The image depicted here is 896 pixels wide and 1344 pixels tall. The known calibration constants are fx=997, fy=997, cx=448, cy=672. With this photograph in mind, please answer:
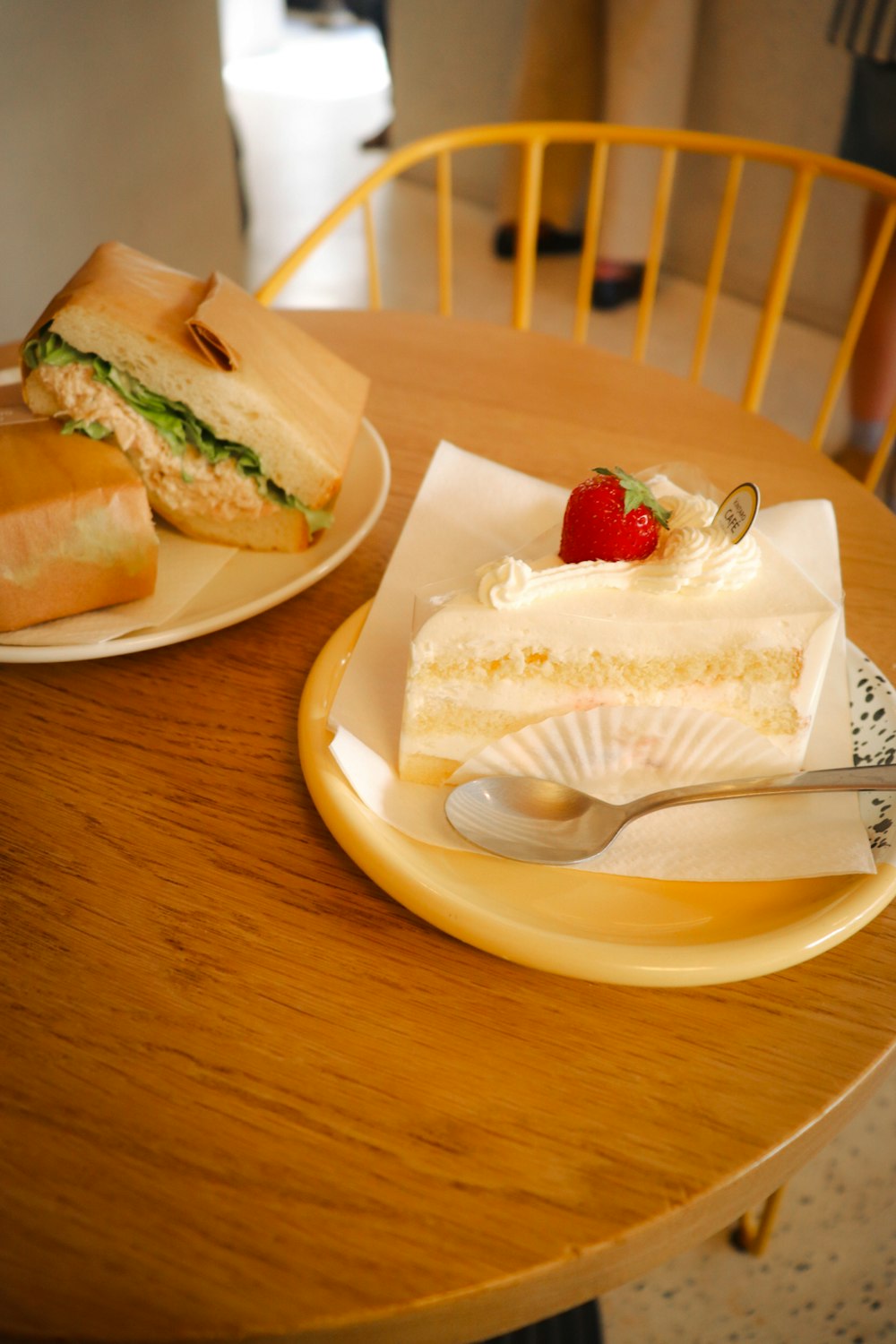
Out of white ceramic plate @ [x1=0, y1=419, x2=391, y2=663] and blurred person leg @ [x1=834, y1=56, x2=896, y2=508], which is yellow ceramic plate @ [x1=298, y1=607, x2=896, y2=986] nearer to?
white ceramic plate @ [x1=0, y1=419, x2=391, y2=663]

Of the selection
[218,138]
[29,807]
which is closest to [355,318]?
[29,807]

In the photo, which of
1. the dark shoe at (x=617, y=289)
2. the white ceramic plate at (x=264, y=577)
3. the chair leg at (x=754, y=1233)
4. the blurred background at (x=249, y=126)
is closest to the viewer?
the white ceramic plate at (x=264, y=577)

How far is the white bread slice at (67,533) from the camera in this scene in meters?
0.79

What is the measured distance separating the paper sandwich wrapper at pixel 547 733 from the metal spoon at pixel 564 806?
2 cm

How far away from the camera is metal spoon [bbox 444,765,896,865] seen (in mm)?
637

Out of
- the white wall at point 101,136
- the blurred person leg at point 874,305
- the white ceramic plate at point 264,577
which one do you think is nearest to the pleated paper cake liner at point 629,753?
the white ceramic plate at point 264,577

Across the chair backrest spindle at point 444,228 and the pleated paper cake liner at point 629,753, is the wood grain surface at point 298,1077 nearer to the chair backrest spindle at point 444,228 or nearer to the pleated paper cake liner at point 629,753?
the pleated paper cake liner at point 629,753

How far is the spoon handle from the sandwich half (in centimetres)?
46

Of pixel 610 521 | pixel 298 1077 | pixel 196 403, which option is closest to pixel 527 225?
pixel 196 403

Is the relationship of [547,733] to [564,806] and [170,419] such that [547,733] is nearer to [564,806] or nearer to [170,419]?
[564,806]

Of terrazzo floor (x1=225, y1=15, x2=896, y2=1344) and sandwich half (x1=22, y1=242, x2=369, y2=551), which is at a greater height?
sandwich half (x1=22, y1=242, x2=369, y2=551)

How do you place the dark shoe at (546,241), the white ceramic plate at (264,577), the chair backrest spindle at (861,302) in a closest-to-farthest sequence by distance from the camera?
1. the white ceramic plate at (264,577)
2. the chair backrest spindle at (861,302)
3. the dark shoe at (546,241)

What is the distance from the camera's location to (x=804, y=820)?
0.67 m

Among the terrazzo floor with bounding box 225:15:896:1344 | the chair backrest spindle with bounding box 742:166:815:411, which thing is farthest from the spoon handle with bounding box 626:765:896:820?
the chair backrest spindle with bounding box 742:166:815:411
